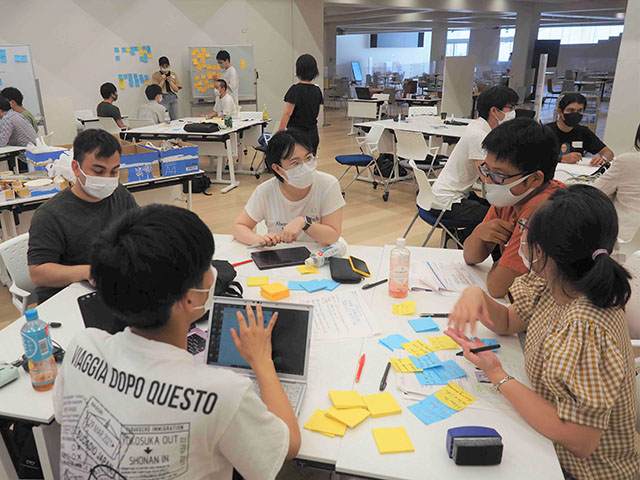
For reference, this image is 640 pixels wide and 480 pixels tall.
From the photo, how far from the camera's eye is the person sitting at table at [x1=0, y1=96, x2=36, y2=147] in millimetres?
5355

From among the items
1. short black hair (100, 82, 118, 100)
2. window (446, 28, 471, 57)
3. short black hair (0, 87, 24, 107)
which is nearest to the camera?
short black hair (0, 87, 24, 107)

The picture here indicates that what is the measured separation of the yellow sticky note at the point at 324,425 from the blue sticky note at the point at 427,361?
37 centimetres

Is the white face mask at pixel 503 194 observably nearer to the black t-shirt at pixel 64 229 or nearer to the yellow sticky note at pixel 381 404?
the yellow sticky note at pixel 381 404

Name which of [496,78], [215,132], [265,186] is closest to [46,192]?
[265,186]

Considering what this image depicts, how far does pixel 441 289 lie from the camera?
2016 millimetres

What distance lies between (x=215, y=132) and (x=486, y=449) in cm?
600

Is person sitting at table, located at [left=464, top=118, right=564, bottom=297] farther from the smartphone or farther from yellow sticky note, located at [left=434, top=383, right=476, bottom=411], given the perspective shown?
yellow sticky note, located at [left=434, top=383, right=476, bottom=411]

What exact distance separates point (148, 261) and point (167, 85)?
9.03 meters

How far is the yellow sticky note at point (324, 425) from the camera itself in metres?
1.24

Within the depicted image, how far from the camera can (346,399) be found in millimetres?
1342

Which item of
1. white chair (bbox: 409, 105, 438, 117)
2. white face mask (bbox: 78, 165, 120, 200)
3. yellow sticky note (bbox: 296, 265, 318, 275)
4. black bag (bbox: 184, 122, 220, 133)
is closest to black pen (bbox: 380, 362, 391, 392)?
yellow sticky note (bbox: 296, 265, 318, 275)

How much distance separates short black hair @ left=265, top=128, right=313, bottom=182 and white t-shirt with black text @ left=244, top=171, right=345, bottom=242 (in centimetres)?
12

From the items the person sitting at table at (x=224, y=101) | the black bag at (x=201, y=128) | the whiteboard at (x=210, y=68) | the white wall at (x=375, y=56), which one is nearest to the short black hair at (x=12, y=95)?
the black bag at (x=201, y=128)

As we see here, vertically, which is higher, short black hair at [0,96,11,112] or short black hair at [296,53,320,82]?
short black hair at [296,53,320,82]
